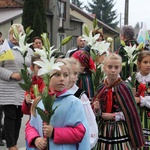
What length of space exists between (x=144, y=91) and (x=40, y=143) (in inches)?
84.1

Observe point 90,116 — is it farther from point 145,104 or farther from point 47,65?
point 47,65

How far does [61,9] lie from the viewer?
123ft

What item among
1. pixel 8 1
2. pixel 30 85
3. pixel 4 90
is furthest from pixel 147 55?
pixel 8 1

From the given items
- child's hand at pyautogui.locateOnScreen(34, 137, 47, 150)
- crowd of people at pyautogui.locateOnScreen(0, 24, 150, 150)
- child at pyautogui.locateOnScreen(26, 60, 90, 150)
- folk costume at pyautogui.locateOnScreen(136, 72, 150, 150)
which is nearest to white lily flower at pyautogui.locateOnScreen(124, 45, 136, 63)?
crowd of people at pyautogui.locateOnScreen(0, 24, 150, 150)

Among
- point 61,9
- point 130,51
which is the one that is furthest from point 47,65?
point 61,9

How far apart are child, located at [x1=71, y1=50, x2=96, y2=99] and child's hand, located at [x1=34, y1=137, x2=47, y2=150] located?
2025mm

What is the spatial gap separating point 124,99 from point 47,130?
1.43m

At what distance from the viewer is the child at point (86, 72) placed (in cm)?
511

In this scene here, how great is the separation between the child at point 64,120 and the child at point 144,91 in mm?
1881

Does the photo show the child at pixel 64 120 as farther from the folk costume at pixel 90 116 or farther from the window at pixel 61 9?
the window at pixel 61 9

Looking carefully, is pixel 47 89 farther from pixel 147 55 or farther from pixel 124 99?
pixel 147 55

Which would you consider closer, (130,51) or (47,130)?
(47,130)

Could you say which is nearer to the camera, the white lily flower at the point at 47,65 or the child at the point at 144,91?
the white lily flower at the point at 47,65

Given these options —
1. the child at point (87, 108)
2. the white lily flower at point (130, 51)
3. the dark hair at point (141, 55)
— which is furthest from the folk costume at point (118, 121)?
the dark hair at point (141, 55)
